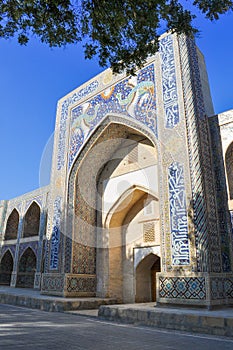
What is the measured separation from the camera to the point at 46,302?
6.78 m

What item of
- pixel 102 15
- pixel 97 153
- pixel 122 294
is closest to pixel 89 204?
pixel 97 153

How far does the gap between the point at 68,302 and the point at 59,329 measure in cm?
262

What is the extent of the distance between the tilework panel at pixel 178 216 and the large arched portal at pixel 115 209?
64.2 inches

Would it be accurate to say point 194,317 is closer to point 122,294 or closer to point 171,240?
point 171,240

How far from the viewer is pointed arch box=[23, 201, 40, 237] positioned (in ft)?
43.6

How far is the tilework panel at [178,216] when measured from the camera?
5.52m

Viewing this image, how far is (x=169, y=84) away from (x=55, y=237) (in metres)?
4.98

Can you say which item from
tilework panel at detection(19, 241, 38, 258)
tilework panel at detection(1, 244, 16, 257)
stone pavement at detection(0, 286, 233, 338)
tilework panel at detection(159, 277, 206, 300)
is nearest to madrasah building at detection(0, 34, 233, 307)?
tilework panel at detection(159, 277, 206, 300)

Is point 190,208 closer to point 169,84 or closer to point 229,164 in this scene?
point 229,164

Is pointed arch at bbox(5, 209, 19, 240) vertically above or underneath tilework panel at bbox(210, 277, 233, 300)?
above

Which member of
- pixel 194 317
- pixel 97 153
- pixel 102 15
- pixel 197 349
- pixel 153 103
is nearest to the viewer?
pixel 197 349

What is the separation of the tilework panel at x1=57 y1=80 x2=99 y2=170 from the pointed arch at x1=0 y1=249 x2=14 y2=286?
22.8 ft

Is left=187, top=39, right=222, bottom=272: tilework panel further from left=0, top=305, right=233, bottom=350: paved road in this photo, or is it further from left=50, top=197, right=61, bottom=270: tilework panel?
left=50, top=197, right=61, bottom=270: tilework panel

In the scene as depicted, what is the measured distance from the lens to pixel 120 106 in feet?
26.0
